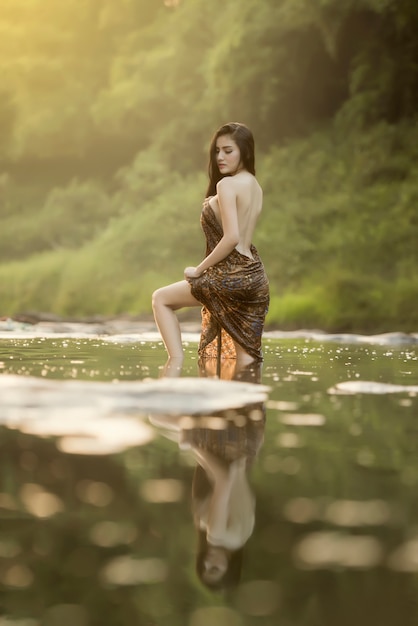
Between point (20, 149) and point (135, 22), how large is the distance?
5.05 meters

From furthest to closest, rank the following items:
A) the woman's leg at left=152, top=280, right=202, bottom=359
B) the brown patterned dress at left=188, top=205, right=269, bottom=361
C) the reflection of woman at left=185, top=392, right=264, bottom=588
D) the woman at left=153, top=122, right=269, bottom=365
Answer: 1. the woman's leg at left=152, top=280, right=202, bottom=359
2. the brown patterned dress at left=188, top=205, right=269, bottom=361
3. the woman at left=153, top=122, right=269, bottom=365
4. the reflection of woman at left=185, top=392, right=264, bottom=588

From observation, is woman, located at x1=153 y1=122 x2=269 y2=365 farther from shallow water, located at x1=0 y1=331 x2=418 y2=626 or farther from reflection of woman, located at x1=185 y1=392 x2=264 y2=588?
reflection of woman, located at x1=185 y1=392 x2=264 y2=588

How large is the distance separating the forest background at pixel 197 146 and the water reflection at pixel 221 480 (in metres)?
10.8

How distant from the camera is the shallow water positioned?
1.63 metres

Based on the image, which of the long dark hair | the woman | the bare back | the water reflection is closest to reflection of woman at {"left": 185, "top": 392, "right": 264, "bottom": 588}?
the water reflection

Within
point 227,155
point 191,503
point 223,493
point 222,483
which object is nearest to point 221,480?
point 222,483

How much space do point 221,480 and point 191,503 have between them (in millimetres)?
279

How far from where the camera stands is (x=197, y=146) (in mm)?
24781

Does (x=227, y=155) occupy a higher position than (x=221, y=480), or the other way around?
(x=227, y=155)

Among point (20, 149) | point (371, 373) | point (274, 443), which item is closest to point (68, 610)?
point (274, 443)

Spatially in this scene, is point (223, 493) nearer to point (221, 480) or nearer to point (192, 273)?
point (221, 480)

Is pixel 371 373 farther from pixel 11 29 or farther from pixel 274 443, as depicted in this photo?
pixel 11 29

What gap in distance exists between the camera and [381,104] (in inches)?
780

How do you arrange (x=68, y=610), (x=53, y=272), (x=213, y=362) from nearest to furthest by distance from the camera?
(x=68, y=610), (x=213, y=362), (x=53, y=272)
